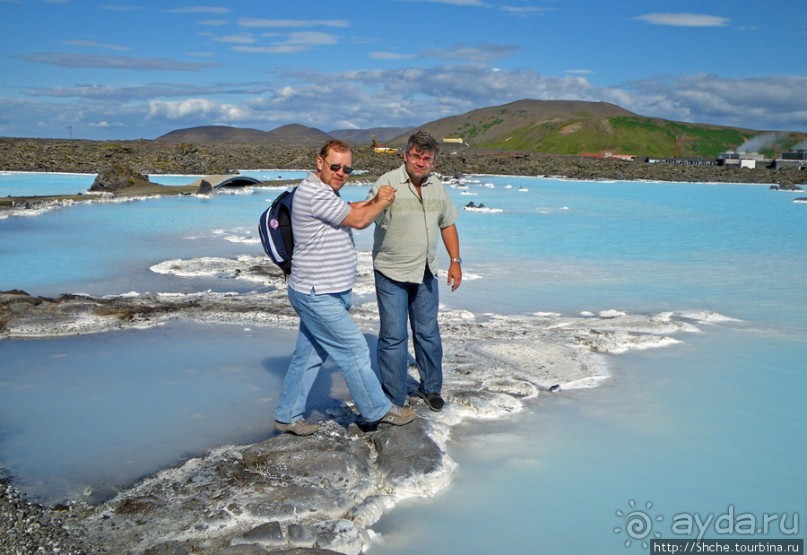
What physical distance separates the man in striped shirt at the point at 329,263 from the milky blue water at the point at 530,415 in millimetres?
724

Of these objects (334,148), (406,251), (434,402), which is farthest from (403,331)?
(334,148)

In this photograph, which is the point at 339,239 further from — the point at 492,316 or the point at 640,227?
the point at 640,227

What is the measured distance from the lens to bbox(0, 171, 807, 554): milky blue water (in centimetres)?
338

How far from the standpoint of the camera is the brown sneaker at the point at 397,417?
3.97m

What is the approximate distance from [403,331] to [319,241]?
0.87 meters

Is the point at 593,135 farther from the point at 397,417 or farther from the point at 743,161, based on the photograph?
the point at 397,417

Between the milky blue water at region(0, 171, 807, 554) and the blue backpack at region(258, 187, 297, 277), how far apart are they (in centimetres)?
114

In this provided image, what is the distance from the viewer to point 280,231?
11.7ft

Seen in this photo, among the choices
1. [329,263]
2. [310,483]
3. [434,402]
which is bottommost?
[310,483]

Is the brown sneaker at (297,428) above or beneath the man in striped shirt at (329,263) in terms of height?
beneath

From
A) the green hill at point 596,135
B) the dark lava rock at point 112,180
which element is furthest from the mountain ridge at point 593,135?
the dark lava rock at point 112,180

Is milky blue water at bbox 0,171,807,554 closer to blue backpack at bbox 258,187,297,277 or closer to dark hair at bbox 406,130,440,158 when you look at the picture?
blue backpack at bbox 258,187,297,277

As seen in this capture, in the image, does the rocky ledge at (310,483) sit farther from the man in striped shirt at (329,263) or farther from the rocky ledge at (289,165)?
the rocky ledge at (289,165)

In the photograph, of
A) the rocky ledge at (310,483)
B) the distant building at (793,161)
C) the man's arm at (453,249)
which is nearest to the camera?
the rocky ledge at (310,483)
